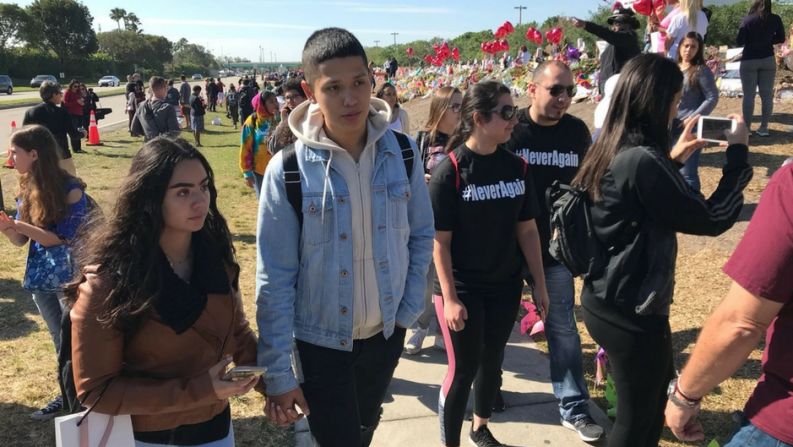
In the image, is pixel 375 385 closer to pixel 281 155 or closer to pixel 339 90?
pixel 281 155

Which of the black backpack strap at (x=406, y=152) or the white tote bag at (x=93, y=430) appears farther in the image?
the black backpack strap at (x=406, y=152)

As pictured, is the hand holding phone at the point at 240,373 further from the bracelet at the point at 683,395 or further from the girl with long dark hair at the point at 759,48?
the girl with long dark hair at the point at 759,48

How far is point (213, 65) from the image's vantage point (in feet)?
499

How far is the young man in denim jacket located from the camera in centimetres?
193

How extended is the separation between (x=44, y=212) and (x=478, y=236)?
2399 mm

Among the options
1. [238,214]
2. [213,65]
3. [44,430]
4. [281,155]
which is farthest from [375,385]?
[213,65]

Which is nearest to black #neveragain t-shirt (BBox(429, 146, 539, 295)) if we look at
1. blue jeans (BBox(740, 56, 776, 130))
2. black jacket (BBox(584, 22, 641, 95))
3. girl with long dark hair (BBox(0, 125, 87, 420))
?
girl with long dark hair (BBox(0, 125, 87, 420))

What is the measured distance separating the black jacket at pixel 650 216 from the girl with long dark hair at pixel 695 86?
13.2 feet

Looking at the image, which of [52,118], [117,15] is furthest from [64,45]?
[52,118]

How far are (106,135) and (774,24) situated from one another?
59.2 feet

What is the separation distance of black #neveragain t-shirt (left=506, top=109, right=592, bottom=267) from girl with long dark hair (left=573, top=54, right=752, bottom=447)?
0.88 m

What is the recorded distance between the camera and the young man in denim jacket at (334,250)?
76.1 inches

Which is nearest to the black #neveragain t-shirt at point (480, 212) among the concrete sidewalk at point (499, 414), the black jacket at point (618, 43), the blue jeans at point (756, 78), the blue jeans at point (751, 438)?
the concrete sidewalk at point (499, 414)

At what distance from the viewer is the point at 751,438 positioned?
1.47m
